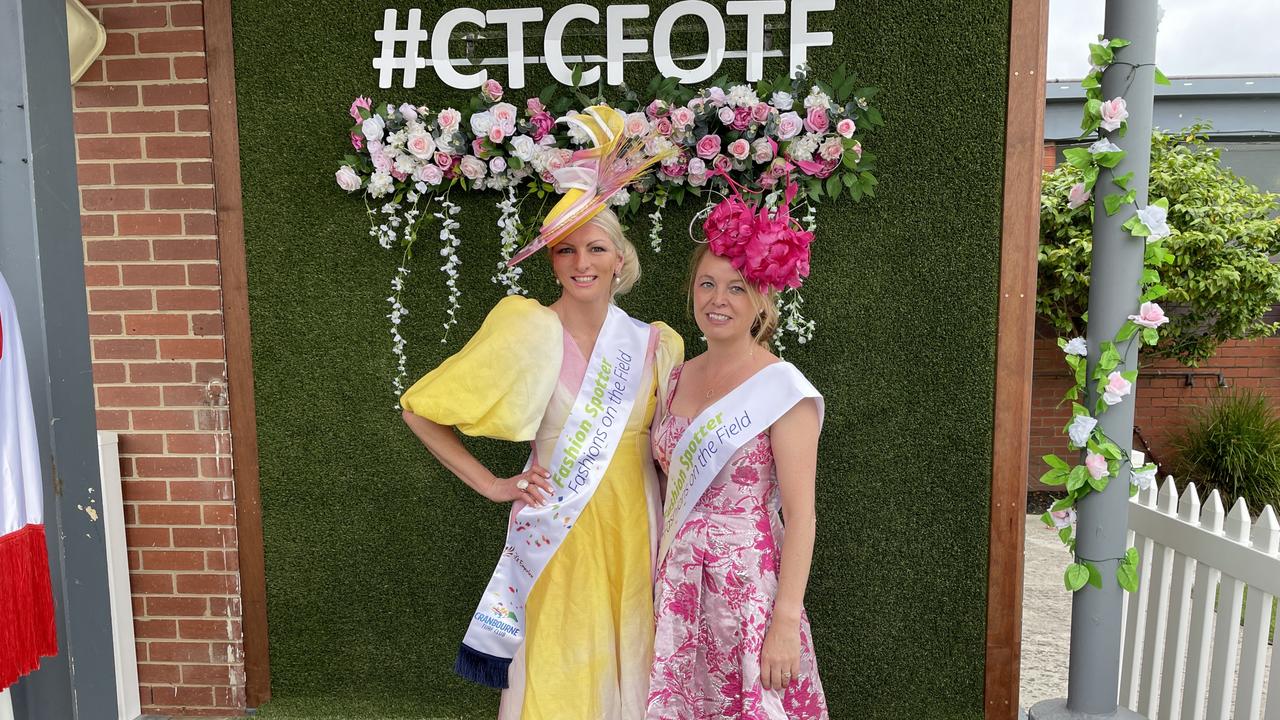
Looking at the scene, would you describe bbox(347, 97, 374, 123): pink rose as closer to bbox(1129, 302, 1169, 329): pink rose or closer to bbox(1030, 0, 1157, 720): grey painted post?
bbox(1030, 0, 1157, 720): grey painted post

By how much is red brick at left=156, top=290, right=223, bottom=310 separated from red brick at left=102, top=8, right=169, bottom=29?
94cm

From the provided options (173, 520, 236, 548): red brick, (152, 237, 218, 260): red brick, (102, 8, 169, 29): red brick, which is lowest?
(173, 520, 236, 548): red brick

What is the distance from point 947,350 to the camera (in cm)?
275

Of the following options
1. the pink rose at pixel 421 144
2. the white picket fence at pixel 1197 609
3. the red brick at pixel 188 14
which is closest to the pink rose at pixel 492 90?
Answer: the pink rose at pixel 421 144

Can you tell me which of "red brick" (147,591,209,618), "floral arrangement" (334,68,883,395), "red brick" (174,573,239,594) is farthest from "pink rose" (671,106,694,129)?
"red brick" (147,591,209,618)

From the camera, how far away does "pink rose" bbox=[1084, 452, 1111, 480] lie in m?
2.06

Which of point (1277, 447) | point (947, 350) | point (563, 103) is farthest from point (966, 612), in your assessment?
point (1277, 447)

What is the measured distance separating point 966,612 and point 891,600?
267 mm

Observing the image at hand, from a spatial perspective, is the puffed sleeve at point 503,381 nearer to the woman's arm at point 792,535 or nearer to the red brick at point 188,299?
the woman's arm at point 792,535

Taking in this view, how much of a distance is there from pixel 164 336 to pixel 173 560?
2.76 feet

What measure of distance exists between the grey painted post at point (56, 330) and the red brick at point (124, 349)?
125cm

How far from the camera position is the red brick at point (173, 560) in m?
2.94

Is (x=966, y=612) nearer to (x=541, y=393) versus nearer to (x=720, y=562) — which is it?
(x=720, y=562)

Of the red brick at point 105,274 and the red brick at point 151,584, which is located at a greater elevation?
the red brick at point 105,274
